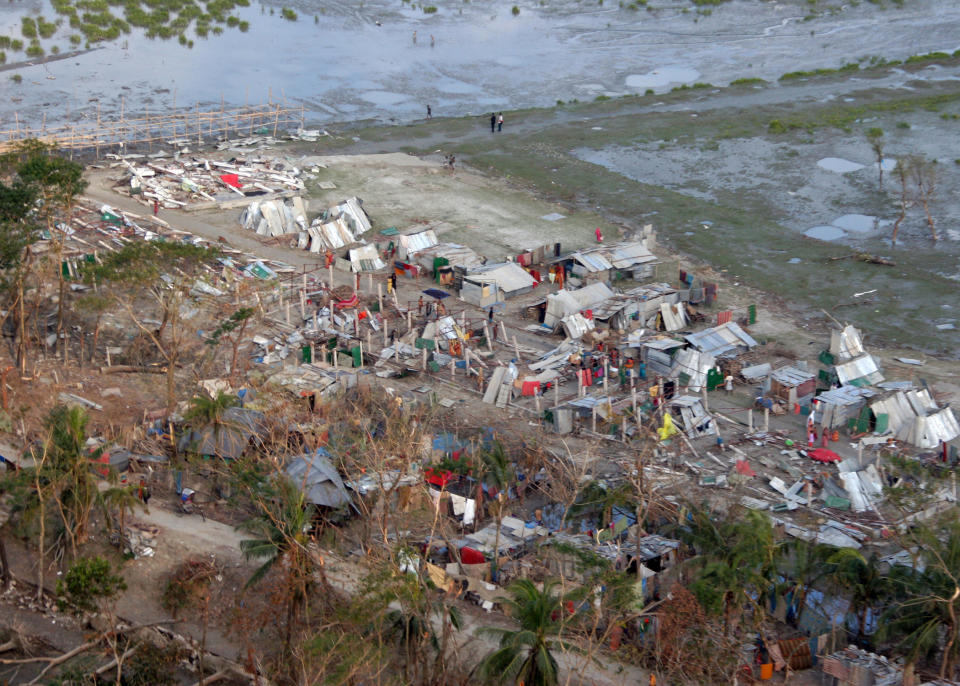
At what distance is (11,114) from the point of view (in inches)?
2114

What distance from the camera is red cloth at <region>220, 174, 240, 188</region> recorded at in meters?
44.7

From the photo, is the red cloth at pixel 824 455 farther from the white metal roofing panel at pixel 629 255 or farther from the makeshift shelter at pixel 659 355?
the white metal roofing panel at pixel 629 255

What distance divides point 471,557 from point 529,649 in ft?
15.2

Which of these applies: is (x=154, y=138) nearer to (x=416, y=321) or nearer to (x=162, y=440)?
(x=416, y=321)

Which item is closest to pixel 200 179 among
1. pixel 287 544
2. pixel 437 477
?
pixel 437 477

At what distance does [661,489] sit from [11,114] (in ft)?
138

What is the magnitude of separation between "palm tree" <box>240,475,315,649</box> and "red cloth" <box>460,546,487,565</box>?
3635 mm

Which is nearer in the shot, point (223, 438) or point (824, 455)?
point (223, 438)

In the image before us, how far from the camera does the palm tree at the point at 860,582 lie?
20.6m

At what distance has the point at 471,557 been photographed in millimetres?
22578

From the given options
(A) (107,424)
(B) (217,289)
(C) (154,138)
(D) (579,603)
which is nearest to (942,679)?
(D) (579,603)

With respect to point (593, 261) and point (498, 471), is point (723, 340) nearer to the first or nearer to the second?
point (593, 261)

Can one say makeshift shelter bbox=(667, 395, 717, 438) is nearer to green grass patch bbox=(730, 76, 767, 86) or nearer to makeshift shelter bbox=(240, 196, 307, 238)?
makeshift shelter bbox=(240, 196, 307, 238)

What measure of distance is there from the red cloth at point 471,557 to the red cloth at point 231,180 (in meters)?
26.2
